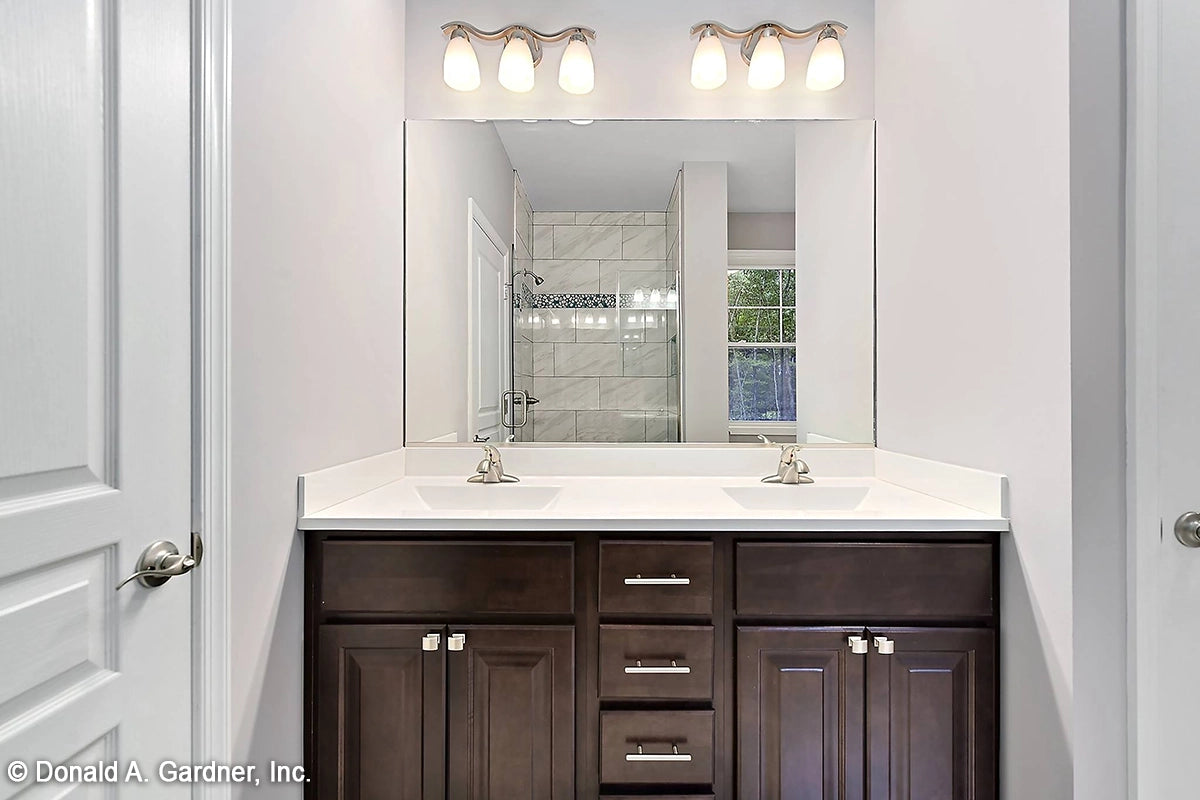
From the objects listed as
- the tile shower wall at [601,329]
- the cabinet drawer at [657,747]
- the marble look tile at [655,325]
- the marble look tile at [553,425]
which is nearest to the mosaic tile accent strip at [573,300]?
the tile shower wall at [601,329]

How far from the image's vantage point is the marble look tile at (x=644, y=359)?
208 cm

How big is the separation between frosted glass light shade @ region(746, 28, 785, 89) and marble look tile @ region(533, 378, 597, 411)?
1.06 metres

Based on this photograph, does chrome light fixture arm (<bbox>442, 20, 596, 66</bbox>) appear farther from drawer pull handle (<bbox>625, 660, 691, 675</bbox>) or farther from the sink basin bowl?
drawer pull handle (<bbox>625, 660, 691, 675</bbox>)

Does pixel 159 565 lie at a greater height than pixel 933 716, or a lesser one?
greater

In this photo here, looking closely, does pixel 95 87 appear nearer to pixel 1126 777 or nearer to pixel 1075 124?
pixel 1075 124

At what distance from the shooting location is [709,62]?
2.06 meters

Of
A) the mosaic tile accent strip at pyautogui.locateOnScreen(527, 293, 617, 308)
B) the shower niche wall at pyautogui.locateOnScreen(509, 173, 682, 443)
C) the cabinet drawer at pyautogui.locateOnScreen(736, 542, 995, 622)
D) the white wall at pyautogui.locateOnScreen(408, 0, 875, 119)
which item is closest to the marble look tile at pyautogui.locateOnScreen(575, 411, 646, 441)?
the shower niche wall at pyautogui.locateOnScreen(509, 173, 682, 443)

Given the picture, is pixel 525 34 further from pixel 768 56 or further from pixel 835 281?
pixel 835 281

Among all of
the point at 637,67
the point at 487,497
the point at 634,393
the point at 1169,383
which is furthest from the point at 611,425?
the point at 1169,383

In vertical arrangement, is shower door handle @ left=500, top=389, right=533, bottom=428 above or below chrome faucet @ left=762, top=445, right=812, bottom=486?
above

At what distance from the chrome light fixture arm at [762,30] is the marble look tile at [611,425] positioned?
1.18 meters

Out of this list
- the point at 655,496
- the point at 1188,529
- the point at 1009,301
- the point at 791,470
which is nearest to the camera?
the point at 1188,529

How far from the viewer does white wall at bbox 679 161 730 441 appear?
208 centimetres

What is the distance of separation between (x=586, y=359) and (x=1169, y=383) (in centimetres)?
138
